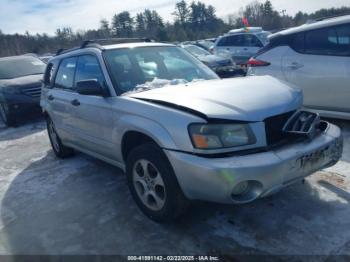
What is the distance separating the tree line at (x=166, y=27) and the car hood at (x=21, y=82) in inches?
1209

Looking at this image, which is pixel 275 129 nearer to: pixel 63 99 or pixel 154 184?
pixel 154 184

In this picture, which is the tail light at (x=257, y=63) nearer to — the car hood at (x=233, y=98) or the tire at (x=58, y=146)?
the car hood at (x=233, y=98)

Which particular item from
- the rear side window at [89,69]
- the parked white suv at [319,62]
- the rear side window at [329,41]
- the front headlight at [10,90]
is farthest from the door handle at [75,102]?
the front headlight at [10,90]

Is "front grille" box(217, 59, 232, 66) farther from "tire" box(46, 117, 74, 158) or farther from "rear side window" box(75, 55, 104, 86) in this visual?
"rear side window" box(75, 55, 104, 86)

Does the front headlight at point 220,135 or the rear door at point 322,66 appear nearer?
the front headlight at point 220,135

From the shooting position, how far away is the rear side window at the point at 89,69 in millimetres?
3786

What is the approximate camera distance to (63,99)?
4562mm

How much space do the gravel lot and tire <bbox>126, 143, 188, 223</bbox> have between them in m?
0.17

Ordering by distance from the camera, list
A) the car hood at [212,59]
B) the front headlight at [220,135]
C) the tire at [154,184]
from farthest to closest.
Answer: the car hood at [212,59] → the tire at [154,184] → the front headlight at [220,135]

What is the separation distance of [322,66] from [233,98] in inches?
110

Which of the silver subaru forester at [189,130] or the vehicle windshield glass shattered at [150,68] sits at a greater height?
the vehicle windshield glass shattered at [150,68]

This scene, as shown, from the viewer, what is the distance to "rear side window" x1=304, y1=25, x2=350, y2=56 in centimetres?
488

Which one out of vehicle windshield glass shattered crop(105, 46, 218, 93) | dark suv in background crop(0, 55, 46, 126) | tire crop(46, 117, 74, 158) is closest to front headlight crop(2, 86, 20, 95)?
dark suv in background crop(0, 55, 46, 126)

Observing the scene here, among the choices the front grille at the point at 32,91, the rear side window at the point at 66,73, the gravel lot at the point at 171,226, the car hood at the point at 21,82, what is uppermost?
the rear side window at the point at 66,73
